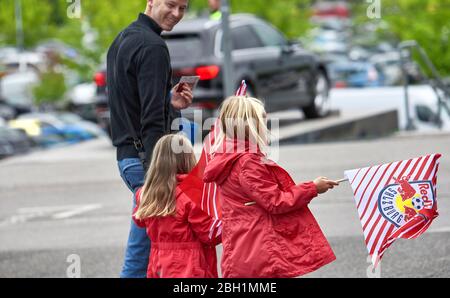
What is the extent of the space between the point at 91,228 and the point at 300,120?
8.91m

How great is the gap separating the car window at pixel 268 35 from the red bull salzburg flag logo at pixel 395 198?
478 inches

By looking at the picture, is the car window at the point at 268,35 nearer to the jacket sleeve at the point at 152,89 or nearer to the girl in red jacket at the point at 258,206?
the jacket sleeve at the point at 152,89

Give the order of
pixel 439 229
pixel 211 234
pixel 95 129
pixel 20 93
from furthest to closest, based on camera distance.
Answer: pixel 20 93, pixel 95 129, pixel 439 229, pixel 211 234

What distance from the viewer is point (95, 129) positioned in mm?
35156

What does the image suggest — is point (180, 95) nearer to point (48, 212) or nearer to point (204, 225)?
point (204, 225)

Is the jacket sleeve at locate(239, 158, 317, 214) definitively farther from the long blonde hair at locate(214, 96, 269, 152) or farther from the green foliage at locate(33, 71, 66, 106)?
the green foliage at locate(33, 71, 66, 106)

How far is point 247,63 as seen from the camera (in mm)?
16844

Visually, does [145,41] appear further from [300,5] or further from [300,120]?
[300,5]

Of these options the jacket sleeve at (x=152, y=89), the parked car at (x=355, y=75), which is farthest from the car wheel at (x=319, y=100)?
the parked car at (x=355, y=75)

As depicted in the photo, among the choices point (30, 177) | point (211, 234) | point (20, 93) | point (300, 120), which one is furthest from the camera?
point (20, 93)

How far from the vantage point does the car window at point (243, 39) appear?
17250 mm

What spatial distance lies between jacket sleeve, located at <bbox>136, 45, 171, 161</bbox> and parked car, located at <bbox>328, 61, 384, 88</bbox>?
39.8 m

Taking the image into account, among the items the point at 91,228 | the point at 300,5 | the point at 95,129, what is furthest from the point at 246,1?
the point at 91,228

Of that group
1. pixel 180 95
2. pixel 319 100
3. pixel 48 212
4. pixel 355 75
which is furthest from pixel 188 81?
pixel 355 75
